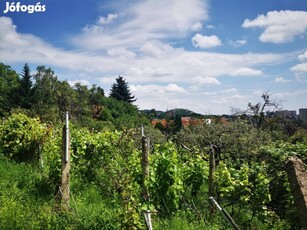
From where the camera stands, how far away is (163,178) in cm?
577

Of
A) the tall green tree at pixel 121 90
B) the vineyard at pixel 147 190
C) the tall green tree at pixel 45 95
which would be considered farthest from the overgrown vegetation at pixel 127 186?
the tall green tree at pixel 121 90

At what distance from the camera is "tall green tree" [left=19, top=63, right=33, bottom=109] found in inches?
1489

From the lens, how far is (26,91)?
A: 38531 millimetres

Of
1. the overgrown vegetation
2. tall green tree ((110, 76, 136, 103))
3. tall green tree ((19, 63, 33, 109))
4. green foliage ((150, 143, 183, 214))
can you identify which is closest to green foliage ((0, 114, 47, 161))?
the overgrown vegetation

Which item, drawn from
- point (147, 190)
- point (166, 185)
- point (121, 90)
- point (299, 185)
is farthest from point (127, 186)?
point (121, 90)

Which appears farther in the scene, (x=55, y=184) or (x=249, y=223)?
(x=55, y=184)

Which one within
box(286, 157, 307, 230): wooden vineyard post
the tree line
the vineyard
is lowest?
the vineyard

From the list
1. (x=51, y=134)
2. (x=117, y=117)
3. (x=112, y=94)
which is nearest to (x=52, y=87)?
(x=117, y=117)

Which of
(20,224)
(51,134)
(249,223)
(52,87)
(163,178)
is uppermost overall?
(52,87)

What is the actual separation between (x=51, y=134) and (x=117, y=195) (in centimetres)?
406

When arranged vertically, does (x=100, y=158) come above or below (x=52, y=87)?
below

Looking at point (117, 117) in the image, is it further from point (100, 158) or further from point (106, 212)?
point (106, 212)

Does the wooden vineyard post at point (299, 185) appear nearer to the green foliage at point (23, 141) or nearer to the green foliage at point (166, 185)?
the green foliage at point (166, 185)

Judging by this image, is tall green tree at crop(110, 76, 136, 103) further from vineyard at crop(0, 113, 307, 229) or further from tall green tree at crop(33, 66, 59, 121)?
vineyard at crop(0, 113, 307, 229)
